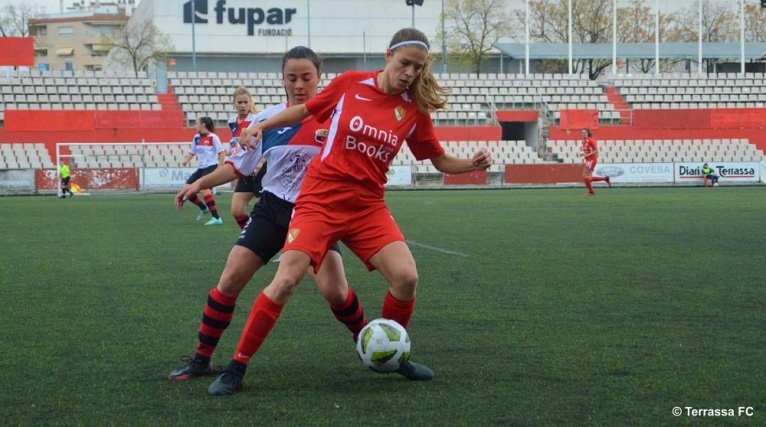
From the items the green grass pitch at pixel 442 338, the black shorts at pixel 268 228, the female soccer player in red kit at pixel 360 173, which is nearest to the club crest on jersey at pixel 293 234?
the female soccer player in red kit at pixel 360 173

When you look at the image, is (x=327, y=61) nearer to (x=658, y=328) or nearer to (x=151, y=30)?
(x=151, y=30)

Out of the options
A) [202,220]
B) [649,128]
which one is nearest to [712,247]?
[202,220]

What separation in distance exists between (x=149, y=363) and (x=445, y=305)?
9.43ft

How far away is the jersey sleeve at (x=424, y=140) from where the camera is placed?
5.55 metres

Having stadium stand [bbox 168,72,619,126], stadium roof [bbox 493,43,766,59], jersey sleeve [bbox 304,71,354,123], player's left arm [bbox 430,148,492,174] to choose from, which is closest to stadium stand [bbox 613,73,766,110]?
stadium stand [bbox 168,72,619,126]

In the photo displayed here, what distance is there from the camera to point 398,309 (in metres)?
5.46

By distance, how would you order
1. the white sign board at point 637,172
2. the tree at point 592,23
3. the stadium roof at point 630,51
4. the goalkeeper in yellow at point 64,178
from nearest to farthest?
the goalkeeper in yellow at point 64,178, the white sign board at point 637,172, the stadium roof at point 630,51, the tree at point 592,23

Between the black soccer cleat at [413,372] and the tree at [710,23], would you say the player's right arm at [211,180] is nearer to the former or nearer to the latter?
the black soccer cleat at [413,372]

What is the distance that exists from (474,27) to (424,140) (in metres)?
57.1

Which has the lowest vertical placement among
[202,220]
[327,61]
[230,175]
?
[202,220]

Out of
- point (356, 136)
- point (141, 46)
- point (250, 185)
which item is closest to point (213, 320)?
point (356, 136)

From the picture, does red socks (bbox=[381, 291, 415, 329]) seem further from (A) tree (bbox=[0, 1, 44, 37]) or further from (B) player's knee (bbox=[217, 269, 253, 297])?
(A) tree (bbox=[0, 1, 44, 37])

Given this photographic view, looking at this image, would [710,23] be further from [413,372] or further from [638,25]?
[413,372]

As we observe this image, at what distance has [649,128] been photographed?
48094mm
